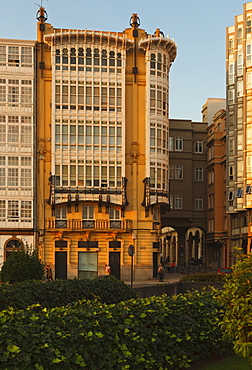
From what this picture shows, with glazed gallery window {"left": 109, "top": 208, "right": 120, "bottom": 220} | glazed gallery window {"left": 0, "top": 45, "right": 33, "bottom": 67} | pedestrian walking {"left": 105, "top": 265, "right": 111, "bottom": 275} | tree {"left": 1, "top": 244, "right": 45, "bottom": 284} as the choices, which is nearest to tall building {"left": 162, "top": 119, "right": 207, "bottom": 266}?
glazed gallery window {"left": 109, "top": 208, "right": 120, "bottom": 220}

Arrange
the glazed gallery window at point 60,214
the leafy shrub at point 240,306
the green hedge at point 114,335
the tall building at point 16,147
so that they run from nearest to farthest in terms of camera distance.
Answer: the green hedge at point 114,335
the leafy shrub at point 240,306
the tall building at point 16,147
the glazed gallery window at point 60,214

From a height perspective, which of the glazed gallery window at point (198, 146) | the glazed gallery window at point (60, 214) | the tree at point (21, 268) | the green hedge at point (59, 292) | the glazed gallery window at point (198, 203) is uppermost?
the glazed gallery window at point (198, 146)

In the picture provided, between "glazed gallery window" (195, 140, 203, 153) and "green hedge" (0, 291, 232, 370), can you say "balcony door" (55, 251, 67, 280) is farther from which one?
"green hedge" (0, 291, 232, 370)

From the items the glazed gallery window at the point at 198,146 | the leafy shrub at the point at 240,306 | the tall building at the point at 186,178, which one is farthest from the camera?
the glazed gallery window at the point at 198,146

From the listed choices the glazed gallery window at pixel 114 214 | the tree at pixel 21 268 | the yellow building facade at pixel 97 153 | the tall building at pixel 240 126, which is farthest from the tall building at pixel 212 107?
the tree at pixel 21 268

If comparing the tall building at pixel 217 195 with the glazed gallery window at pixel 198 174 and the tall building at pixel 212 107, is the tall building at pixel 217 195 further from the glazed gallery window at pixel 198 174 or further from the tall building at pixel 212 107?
the tall building at pixel 212 107

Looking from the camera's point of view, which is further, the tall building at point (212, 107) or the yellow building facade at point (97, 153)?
the tall building at point (212, 107)

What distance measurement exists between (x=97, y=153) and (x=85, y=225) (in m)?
7.49

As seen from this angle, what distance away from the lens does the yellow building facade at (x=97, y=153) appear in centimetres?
6544

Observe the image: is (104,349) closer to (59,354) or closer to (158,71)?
(59,354)

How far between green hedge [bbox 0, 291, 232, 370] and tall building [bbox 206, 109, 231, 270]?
64.9 m

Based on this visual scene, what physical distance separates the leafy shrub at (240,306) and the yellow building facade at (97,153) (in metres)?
51.1

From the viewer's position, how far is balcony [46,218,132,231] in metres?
65.0

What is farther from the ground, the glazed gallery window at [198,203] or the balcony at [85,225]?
the glazed gallery window at [198,203]
